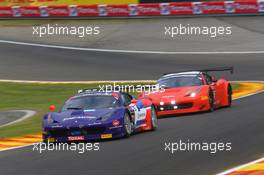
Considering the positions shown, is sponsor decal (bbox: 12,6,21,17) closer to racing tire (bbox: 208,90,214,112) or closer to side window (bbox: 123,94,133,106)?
racing tire (bbox: 208,90,214,112)

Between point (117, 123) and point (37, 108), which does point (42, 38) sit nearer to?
point (37, 108)

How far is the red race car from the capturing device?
727 inches

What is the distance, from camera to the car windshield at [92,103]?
14664mm

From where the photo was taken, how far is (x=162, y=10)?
4666 cm

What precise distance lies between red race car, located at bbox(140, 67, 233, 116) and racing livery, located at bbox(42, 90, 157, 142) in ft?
10.4

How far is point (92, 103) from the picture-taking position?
48.3 feet

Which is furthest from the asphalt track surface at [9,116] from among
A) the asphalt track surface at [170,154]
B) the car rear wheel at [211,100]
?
the car rear wheel at [211,100]

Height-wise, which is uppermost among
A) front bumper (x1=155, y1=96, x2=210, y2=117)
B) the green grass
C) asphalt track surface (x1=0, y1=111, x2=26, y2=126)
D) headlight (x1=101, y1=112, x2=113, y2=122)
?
headlight (x1=101, y1=112, x2=113, y2=122)

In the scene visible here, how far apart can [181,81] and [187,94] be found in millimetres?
1151

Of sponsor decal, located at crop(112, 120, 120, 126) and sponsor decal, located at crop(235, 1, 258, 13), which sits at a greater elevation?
sponsor decal, located at crop(112, 120, 120, 126)

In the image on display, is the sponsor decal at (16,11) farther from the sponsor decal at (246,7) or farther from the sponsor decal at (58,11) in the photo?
the sponsor decal at (246,7)

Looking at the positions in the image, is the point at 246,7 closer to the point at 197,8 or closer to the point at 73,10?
the point at 197,8

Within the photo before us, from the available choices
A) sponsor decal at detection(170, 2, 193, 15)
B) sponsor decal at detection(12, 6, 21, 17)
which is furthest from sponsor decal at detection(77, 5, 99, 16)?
sponsor decal at detection(170, 2, 193, 15)

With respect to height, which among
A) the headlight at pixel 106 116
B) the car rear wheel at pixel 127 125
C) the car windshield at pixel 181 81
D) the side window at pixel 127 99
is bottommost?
the car windshield at pixel 181 81
